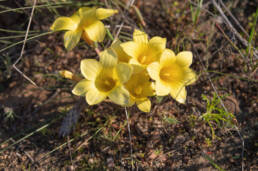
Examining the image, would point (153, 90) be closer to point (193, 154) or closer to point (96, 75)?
point (96, 75)

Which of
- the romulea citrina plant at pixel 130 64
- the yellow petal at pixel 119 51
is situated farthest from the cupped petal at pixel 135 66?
the yellow petal at pixel 119 51

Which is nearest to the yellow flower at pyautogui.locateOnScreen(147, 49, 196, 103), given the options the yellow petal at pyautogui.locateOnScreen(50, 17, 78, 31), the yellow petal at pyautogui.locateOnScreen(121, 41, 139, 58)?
the yellow petal at pyautogui.locateOnScreen(121, 41, 139, 58)

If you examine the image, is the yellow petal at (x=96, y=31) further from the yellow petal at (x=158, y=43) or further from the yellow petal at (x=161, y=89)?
the yellow petal at (x=161, y=89)

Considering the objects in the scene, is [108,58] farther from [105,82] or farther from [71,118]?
[71,118]

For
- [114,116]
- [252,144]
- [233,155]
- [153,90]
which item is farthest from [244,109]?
[114,116]

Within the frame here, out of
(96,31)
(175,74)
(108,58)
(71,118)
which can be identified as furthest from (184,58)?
(71,118)

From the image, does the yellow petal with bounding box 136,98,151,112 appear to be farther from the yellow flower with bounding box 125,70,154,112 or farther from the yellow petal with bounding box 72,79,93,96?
the yellow petal with bounding box 72,79,93,96
